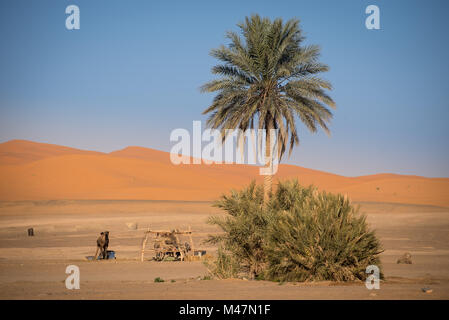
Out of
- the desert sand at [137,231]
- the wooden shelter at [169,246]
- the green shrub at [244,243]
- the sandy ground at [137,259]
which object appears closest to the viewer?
the sandy ground at [137,259]

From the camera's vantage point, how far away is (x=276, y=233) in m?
15.2

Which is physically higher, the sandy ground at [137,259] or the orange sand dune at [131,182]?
the orange sand dune at [131,182]

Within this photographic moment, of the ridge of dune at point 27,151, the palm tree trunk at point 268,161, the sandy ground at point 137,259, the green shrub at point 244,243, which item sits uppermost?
the ridge of dune at point 27,151

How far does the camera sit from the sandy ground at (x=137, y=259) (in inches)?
476

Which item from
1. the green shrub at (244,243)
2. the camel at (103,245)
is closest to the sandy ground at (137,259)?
the camel at (103,245)

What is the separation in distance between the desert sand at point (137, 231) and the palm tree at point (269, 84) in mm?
5551

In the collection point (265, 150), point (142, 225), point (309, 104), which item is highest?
point (309, 104)

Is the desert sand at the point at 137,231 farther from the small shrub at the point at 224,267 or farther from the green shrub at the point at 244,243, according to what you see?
the green shrub at the point at 244,243

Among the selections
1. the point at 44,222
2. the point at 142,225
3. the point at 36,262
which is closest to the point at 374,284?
the point at 36,262

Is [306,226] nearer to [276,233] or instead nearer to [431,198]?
[276,233]

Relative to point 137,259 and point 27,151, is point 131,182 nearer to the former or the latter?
point 27,151

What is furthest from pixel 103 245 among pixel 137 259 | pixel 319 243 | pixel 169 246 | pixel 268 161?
pixel 319 243

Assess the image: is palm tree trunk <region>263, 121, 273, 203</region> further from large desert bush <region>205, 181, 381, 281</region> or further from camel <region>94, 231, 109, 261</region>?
camel <region>94, 231, 109, 261</region>

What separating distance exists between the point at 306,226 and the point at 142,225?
93.8 ft
